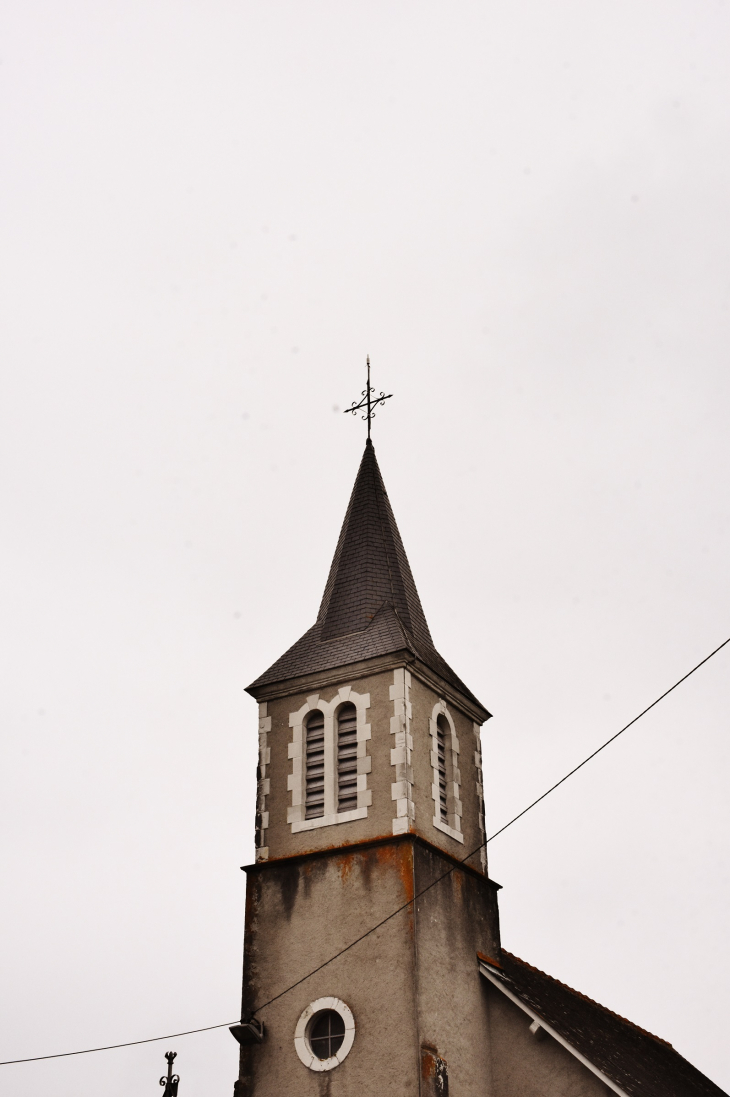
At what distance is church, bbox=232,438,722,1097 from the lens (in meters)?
17.6

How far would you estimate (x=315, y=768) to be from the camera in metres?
20.1

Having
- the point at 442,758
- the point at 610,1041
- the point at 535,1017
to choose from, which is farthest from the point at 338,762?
the point at 610,1041

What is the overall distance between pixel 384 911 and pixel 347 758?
8.56 feet

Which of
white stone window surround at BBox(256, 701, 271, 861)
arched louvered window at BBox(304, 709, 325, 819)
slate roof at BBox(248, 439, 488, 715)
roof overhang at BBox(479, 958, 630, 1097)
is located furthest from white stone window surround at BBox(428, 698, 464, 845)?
white stone window surround at BBox(256, 701, 271, 861)

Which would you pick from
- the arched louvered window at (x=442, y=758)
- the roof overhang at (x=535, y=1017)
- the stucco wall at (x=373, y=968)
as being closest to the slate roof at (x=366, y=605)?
the arched louvered window at (x=442, y=758)

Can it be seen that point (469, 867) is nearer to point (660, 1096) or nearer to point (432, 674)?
point (432, 674)

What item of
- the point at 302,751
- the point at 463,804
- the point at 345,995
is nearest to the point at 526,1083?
the point at 345,995

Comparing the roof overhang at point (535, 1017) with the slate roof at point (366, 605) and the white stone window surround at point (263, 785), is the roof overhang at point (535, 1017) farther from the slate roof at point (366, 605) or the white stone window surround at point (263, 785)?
the slate roof at point (366, 605)

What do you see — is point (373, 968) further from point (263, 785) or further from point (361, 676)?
point (361, 676)

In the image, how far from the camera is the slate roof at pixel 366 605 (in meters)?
20.9

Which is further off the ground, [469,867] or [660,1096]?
[469,867]

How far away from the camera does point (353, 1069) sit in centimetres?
1736

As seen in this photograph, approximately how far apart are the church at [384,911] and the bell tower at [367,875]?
0.03 m

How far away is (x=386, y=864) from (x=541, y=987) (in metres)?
4.41
